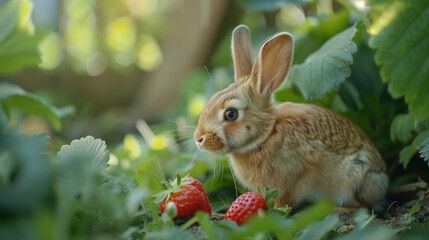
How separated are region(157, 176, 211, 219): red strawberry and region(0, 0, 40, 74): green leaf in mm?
1242

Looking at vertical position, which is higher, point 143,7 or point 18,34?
point 143,7

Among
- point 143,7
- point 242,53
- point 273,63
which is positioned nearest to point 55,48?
point 143,7

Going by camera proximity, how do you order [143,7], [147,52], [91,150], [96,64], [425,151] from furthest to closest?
[143,7] → [147,52] → [96,64] → [425,151] → [91,150]

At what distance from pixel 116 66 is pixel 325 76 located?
408cm

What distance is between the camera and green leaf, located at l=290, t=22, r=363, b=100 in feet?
5.48

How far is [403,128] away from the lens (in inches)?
73.0

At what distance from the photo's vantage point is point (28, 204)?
75 centimetres

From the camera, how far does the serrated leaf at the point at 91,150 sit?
4.12 feet

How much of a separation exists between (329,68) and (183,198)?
0.81 metres

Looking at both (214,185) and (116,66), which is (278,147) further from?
(116,66)

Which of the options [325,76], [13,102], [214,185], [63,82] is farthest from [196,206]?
[63,82]

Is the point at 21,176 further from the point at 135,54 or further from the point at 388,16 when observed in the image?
the point at 135,54

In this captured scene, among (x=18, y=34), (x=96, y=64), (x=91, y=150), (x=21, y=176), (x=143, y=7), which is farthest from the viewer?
(x=143, y=7)

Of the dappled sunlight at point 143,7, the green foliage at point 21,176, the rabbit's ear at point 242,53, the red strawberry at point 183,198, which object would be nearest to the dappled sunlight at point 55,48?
the dappled sunlight at point 143,7
